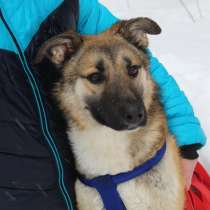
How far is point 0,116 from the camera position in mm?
2236

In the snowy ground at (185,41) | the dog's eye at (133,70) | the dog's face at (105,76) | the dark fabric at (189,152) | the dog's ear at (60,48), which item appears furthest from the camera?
the snowy ground at (185,41)

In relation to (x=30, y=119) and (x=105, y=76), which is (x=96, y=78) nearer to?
(x=105, y=76)

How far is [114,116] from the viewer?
228 cm

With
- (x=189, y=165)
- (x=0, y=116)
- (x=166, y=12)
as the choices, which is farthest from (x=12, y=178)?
(x=166, y=12)

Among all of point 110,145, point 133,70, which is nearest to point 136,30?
point 133,70

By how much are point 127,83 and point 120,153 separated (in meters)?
0.35

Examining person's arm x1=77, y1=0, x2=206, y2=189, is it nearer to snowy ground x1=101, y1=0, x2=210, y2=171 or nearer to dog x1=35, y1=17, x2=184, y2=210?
dog x1=35, y1=17, x2=184, y2=210

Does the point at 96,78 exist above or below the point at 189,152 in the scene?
above

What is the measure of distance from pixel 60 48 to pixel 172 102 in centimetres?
68

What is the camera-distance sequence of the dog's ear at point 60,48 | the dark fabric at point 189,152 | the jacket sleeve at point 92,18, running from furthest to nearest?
the dark fabric at point 189,152, the jacket sleeve at point 92,18, the dog's ear at point 60,48

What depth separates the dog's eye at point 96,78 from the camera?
7.81 ft

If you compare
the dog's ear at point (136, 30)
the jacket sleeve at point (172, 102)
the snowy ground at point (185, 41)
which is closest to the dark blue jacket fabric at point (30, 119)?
the jacket sleeve at point (172, 102)

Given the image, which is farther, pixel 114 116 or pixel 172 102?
pixel 172 102

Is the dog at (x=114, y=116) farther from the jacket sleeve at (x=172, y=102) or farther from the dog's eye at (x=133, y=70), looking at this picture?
the jacket sleeve at (x=172, y=102)
